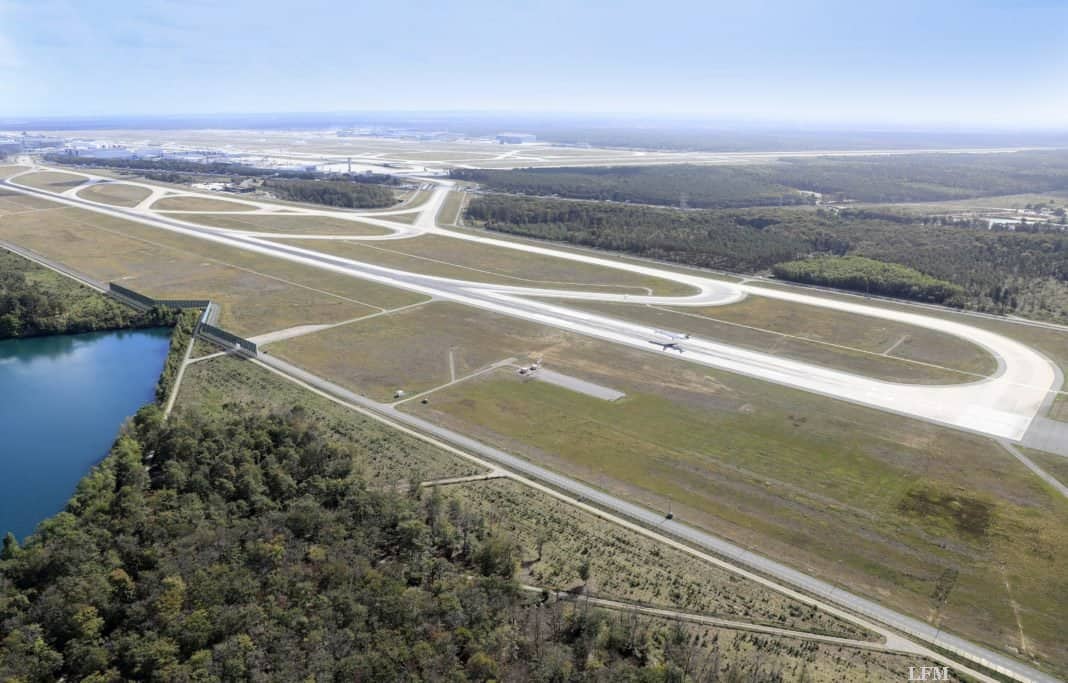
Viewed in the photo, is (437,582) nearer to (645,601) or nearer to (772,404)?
(645,601)

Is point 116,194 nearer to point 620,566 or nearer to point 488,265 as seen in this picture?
point 488,265

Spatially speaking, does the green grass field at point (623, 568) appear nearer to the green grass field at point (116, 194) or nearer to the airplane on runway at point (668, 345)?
the airplane on runway at point (668, 345)

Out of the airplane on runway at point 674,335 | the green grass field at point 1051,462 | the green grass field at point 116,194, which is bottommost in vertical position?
the green grass field at point 1051,462

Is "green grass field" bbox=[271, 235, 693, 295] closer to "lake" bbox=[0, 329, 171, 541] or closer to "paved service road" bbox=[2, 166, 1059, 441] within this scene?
"paved service road" bbox=[2, 166, 1059, 441]

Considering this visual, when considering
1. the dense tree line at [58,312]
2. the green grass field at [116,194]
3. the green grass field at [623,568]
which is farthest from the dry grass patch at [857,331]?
the green grass field at [116,194]

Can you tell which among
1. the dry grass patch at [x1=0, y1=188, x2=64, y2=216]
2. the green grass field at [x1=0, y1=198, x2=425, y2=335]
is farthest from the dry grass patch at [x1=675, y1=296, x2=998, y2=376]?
the dry grass patch at [x1=0, y1=188, x2=64, y2=216]

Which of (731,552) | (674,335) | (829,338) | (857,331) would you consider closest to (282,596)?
(731,552)
